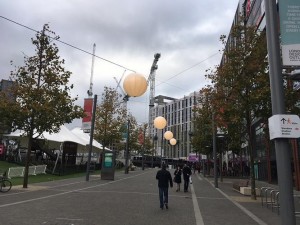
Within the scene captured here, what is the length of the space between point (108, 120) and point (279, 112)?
128ft

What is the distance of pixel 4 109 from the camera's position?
21.0 metres

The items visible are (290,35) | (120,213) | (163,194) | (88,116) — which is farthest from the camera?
(88,116)

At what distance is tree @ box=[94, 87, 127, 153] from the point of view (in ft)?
146

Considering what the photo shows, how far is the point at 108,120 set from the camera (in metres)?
45.0

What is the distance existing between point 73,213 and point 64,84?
11.9 meters

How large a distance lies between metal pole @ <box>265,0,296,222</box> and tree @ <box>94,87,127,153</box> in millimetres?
37067

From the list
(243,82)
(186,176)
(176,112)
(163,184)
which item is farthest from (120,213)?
(176,112)

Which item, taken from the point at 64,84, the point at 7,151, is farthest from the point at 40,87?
the point at 7,151

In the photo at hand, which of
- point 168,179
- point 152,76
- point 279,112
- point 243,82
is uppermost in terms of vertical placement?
point 152,76

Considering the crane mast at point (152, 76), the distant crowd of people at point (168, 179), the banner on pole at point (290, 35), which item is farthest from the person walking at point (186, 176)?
the crane mast at point (152, 76)

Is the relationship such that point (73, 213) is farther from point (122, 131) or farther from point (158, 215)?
point (122, 131)

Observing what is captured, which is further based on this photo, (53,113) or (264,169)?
(264,169)

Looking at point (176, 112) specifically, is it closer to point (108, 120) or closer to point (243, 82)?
point (108, 120)

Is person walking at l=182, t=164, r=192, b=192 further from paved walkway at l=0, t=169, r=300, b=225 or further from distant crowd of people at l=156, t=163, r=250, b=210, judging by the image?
paved walkway at l=0, t=169, r=300, b=225
